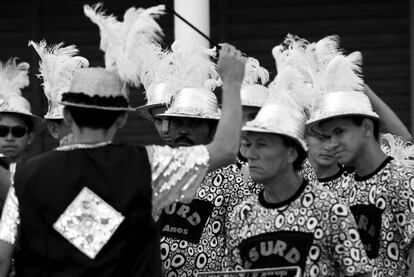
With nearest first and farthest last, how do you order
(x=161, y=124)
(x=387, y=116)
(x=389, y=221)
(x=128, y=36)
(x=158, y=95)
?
1. (x=128, y=36)
2. (x=389, y=221)
3. (x=387, y=116)
4. (x=161, y=124)
5. (x=158, y=95)

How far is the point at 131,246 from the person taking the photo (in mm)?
5125

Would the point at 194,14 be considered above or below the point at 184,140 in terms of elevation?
above

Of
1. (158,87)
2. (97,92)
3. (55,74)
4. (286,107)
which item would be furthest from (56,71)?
(97,92)

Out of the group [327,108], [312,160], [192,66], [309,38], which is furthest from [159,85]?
[309,38]

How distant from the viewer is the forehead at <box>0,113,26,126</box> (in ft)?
27.0

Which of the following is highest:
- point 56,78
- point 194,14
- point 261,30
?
point 261,30

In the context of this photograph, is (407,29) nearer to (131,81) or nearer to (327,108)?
(327,108)

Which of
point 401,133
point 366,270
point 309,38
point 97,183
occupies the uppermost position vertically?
point 309,38

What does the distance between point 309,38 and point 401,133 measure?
4.40m

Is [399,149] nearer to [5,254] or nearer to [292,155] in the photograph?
[292,155]

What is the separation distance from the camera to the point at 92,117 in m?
5.19

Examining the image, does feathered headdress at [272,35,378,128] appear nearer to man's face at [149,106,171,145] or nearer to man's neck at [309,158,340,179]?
man's face at [149,106,171,145]

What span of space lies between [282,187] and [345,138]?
28.9 inches

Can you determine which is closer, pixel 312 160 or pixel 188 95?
pixel 188 95
